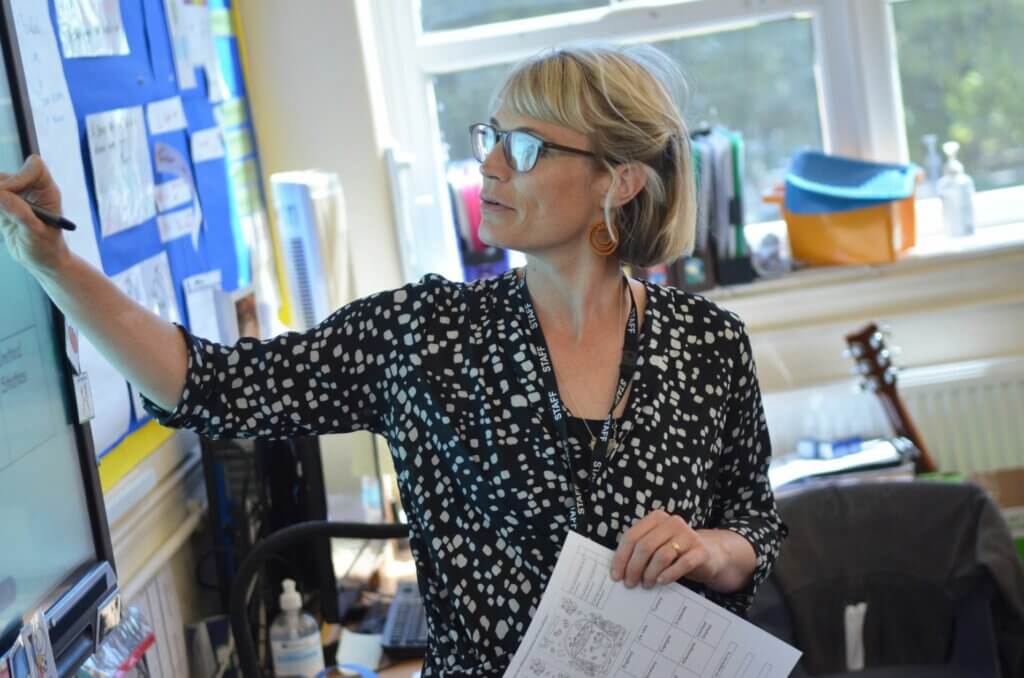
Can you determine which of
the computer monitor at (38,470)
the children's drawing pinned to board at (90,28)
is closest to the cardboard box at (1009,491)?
the children's drawing pinned to board at (90,28)

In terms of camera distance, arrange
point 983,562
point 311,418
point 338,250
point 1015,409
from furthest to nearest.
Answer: point 1015,409 → point 338,250 → point 983,562 → point 311,418

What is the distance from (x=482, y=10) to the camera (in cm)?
302

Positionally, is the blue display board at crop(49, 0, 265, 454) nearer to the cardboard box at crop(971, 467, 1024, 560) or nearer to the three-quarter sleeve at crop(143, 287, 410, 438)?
the three-quarter sleeve at crop(143, 287, 410, 438)

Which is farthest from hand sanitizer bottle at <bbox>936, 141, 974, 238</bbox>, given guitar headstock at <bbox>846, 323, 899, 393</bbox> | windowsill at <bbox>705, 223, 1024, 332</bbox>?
guitar headstock at <bbox>846, 323, 899, 393</bbox>

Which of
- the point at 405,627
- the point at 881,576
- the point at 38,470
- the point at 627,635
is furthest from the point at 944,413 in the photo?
the point at 38,470

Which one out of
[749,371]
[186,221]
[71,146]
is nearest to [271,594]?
[186,221]

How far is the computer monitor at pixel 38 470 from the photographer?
1073mm

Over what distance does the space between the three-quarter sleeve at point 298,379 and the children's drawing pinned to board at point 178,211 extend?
679mm

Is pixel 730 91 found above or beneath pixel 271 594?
above

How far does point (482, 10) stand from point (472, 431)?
1.87 meters

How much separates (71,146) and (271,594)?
748 mm

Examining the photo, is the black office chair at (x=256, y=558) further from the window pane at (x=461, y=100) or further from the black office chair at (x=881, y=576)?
the window pane at (x=461, y=100)

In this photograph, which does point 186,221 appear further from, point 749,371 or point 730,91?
point 730,91

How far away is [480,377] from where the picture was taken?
138cm
